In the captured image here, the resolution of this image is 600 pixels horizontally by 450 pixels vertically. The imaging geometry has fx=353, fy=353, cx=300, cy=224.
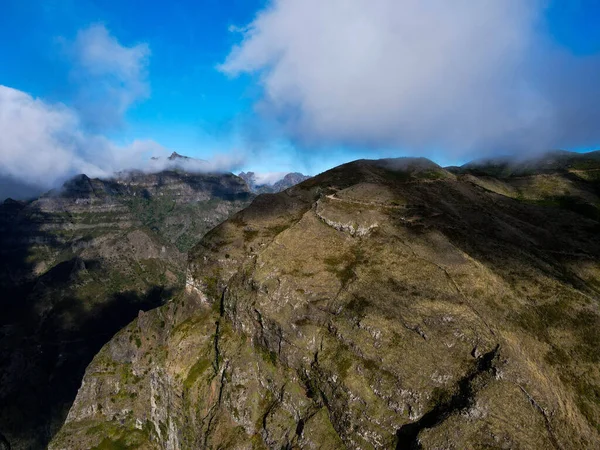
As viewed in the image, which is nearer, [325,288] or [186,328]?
[325,288]

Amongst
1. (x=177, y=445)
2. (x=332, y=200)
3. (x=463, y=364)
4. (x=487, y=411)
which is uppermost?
(x=332, y=200)

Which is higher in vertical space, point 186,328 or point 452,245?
point 452,245

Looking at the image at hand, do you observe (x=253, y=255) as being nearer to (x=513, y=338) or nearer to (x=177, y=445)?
(x=177, y=445)

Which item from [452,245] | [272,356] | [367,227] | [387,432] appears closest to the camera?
[387,432]

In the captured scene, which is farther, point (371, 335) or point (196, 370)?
point (196, 370)

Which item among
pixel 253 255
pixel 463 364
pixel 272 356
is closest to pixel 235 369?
pixel 272 356

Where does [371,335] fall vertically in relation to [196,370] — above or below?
above

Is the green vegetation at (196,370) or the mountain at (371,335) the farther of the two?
the green vegetation at (196,370)

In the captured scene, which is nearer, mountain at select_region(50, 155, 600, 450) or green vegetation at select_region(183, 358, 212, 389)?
mountain at select_region(50, 155, 600, 450)
